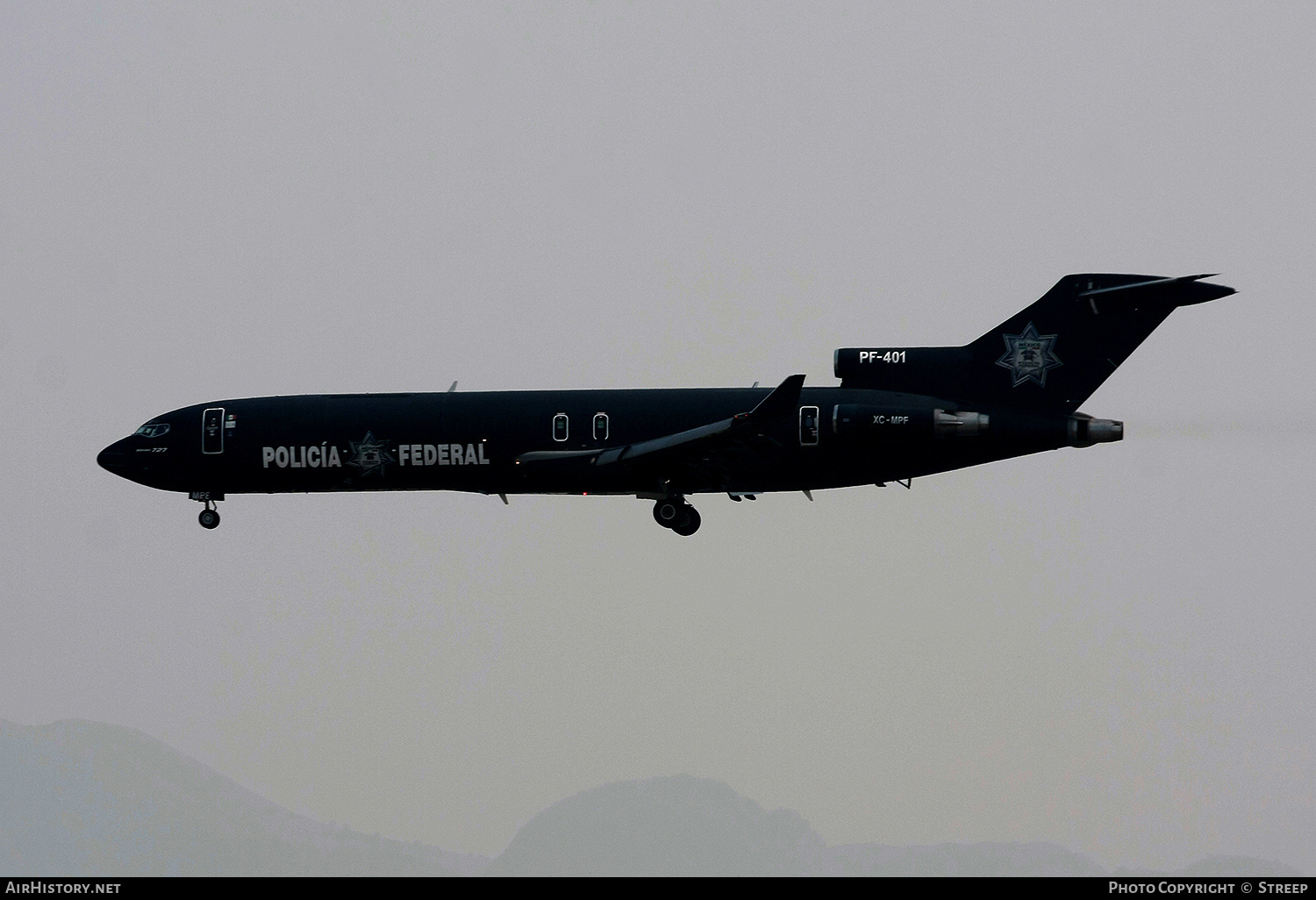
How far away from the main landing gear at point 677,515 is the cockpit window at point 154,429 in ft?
40.8

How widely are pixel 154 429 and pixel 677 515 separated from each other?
43.7 ft

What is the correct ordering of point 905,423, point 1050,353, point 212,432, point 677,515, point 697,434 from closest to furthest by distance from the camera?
point 697,434, point 905,423, point 1050,353, point 677,515, point 212,432

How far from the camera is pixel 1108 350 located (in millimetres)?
35219

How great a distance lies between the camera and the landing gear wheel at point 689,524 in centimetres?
3666

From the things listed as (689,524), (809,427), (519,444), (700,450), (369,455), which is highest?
(809,427)

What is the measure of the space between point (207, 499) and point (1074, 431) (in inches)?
805

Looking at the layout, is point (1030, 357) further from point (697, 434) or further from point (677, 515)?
point (677, 515)

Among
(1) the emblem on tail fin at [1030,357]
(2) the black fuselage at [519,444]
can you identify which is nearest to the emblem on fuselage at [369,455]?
(2) the black fuselage at [519,444]

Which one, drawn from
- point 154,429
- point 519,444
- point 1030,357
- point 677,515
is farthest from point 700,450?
point 154,429

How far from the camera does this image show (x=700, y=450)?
34.7 meters

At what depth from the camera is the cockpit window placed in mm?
39625
